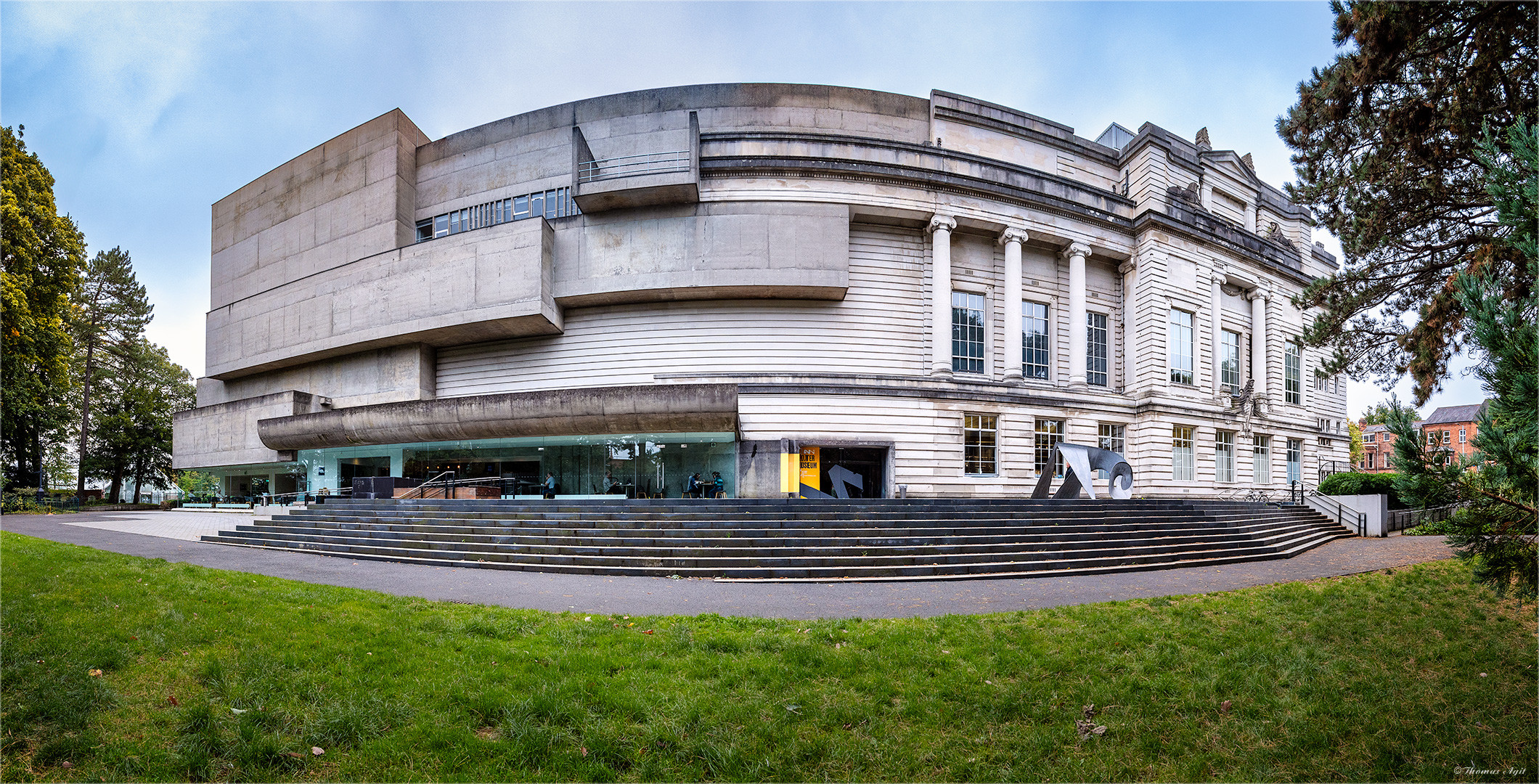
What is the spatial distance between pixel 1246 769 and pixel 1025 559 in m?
10.6

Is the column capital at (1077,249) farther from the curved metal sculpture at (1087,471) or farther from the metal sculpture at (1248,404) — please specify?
the curved metal sculpture at (1087,471)

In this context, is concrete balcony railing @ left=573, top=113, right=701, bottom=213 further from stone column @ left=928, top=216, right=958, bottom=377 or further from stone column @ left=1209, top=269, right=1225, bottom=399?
stone column @ left=1209, top=269, right=1225, bottom=399

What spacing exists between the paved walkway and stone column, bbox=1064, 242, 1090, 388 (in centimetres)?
1342

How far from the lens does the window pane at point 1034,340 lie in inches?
1153

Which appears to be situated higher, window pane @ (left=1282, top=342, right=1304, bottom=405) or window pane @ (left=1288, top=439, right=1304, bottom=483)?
window pane @ (left=1282, top=342, right=1304, bottom=405)

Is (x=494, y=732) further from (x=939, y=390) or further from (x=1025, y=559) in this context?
(x=939, y=390)

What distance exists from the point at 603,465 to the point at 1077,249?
2270 cm

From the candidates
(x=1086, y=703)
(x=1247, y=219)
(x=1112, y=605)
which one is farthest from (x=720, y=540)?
(x=1247, y=219)

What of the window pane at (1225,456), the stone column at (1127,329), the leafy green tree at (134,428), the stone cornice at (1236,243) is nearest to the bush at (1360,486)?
the window pane at (1225,456)

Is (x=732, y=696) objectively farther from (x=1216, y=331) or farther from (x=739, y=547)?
(x=1216, y=331)

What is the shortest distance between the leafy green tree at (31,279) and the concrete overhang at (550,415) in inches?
364

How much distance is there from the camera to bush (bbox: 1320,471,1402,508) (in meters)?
23.2

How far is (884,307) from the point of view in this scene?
27125mm

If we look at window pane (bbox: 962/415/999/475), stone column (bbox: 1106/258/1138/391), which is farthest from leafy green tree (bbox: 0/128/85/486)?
stone column (bbox: 1106/258/1138/391)
